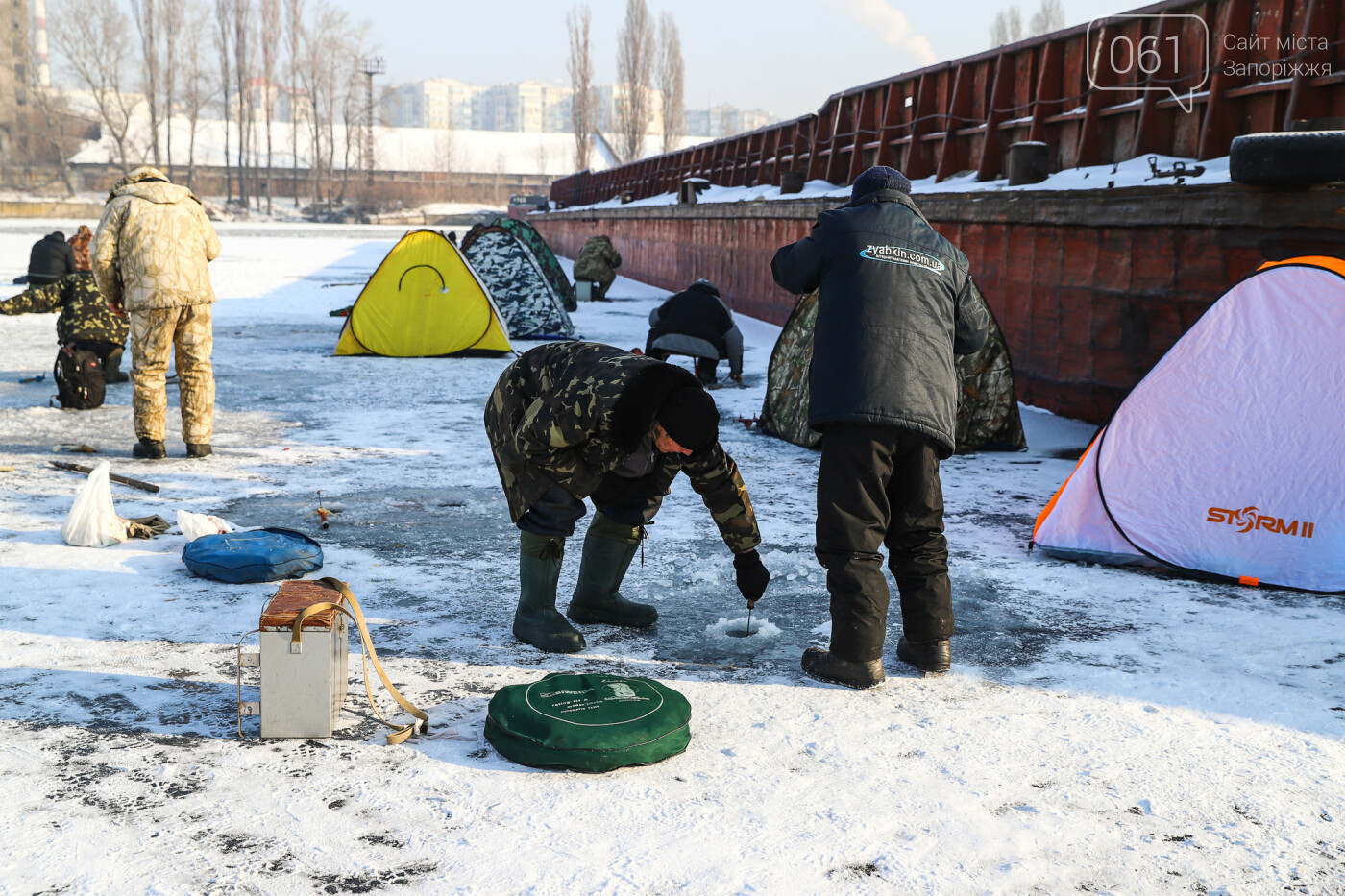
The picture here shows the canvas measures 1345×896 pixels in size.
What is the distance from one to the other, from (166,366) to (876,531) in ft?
16.6

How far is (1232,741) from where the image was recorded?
126 inches

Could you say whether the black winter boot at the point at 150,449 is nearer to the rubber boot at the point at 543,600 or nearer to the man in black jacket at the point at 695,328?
the rubber boot at the point at 543,600

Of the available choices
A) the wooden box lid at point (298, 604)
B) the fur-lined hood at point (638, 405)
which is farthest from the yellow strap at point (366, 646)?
A: the fur-lined hood at point (638, 405)

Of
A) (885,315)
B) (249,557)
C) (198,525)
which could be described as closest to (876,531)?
(885,315)

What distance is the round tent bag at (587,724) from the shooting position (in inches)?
117

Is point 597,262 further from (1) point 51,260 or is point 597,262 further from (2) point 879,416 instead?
(2) point 879,416

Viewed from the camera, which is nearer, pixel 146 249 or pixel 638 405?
pixel 638 405

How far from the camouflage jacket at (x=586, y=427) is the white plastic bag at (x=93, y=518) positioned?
2114mm

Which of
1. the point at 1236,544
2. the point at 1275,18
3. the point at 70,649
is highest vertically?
the point at 1275,18

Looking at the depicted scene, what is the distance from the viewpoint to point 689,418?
336cm

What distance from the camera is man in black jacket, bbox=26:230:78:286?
43.1 ft

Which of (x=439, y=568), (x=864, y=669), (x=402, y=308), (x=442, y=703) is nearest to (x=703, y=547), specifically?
Answer: (x=439, y=568)

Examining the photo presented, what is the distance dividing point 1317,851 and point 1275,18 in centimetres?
675

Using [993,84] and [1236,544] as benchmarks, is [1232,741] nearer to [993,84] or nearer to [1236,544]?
[1236,544]
